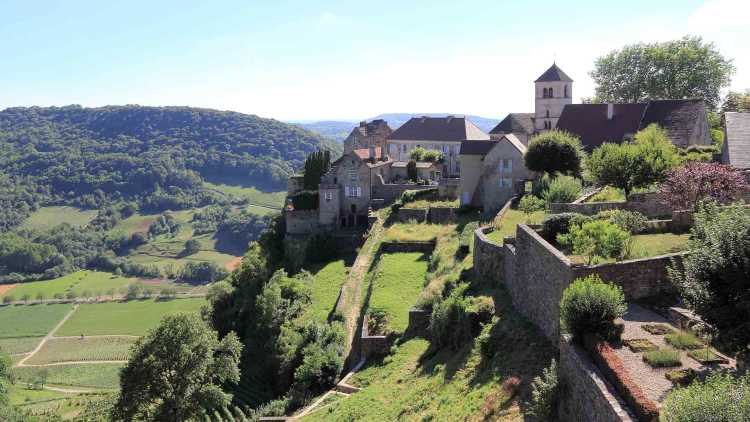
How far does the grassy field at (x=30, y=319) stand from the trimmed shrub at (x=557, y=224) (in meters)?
108

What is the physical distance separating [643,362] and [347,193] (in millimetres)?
41131

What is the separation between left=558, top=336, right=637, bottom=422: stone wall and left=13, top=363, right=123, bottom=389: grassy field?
72.8 metres

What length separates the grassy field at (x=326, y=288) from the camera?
37094 mm

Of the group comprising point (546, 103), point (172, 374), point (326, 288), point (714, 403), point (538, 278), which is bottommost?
point (172, 374)

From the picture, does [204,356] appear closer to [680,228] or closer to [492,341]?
[492,341]

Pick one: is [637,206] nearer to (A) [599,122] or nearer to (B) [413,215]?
(B) [413,215]

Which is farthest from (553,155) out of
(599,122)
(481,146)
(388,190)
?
(388,190)

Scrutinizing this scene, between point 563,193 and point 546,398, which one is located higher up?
point 563,193

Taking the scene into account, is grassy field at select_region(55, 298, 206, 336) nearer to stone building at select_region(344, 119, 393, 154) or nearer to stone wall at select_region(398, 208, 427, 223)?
stone building at select_region(344, 119, 393, 154)

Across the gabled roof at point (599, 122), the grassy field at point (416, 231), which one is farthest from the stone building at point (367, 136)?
the grassy field at point (416, 231)

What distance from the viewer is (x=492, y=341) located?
1795 centimetres

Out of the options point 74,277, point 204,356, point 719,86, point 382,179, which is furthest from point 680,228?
point 74,277

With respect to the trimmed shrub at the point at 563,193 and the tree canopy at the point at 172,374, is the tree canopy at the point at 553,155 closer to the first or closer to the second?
the trimmed shrub at the point at 563,193

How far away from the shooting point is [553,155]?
39.2 meters
